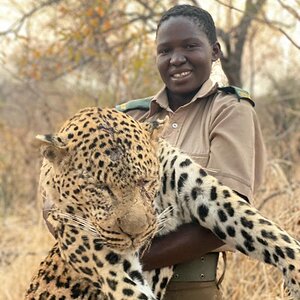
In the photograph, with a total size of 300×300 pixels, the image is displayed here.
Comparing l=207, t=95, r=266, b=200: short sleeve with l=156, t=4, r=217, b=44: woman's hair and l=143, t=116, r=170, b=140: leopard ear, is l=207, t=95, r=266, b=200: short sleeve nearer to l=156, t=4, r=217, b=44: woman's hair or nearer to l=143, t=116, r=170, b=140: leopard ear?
l=143, t=116, r=170, b=140: leopard ear

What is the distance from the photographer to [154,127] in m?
3.36

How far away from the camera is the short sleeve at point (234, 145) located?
3.31 metres

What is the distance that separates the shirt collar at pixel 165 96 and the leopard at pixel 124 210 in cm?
32

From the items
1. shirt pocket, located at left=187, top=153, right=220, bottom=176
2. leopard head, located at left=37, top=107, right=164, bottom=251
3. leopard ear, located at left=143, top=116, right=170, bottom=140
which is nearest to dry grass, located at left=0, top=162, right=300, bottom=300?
shirt pocket, located at left=187, top=153, right=220, bottom=176

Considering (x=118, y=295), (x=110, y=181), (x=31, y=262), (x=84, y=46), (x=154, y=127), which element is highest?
(x=84, y=46)

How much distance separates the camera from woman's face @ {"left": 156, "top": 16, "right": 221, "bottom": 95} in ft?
11.9

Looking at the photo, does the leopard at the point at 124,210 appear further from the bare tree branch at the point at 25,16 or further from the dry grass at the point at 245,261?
the bare tree branch at the point at 25,16

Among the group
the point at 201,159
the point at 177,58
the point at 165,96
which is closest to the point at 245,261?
the point at 165,96

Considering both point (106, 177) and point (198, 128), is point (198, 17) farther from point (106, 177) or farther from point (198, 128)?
point (106, 177)

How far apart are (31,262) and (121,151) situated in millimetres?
4990

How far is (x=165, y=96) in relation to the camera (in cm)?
382

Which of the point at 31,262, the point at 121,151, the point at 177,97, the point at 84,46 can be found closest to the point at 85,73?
the point at 84,46

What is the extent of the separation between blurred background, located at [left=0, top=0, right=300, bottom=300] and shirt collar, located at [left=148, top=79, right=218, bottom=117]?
67cm

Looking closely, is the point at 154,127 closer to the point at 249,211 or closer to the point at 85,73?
the point at 249,211
